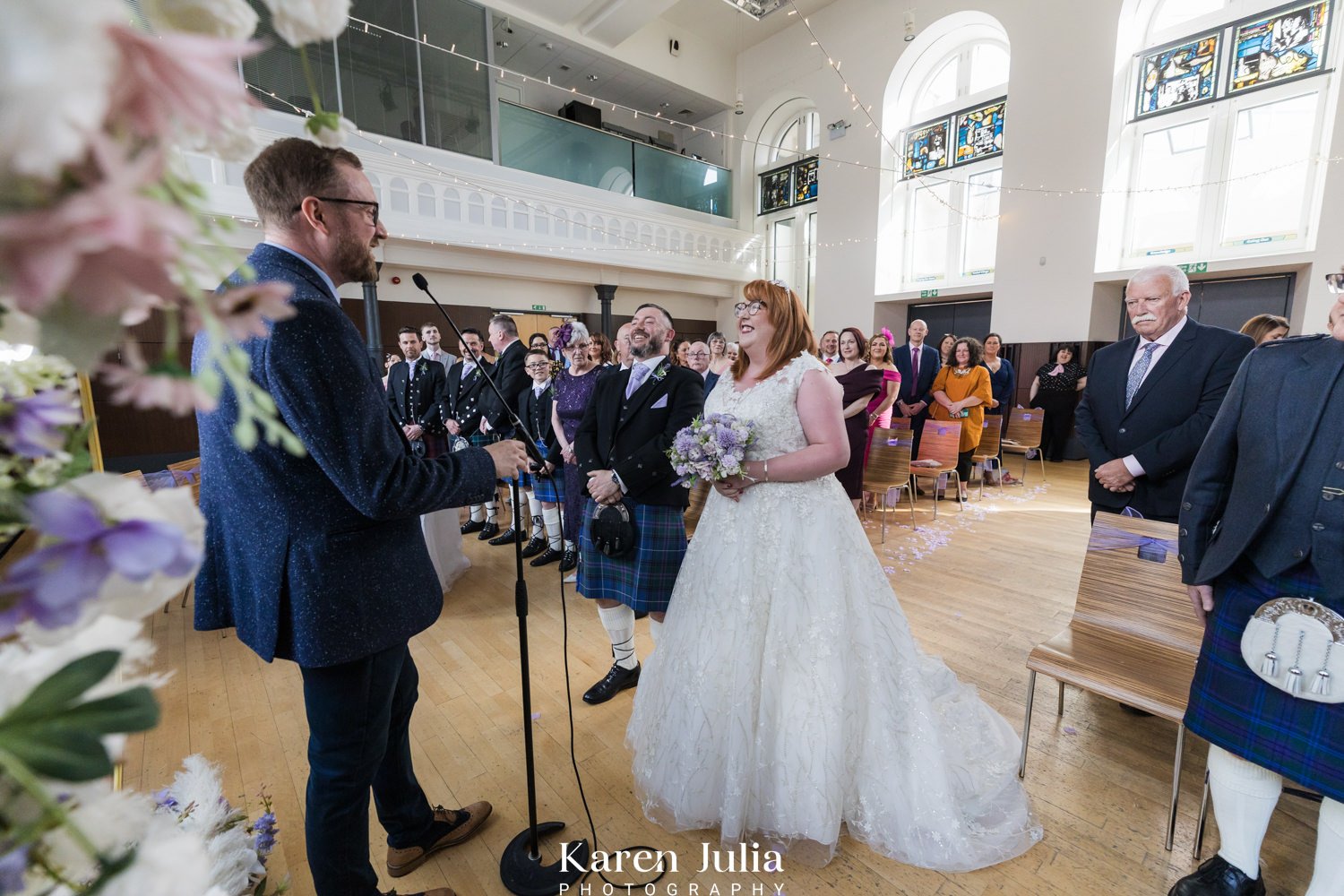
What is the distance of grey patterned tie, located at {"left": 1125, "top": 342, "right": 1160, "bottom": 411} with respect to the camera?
→ 2.31 meters

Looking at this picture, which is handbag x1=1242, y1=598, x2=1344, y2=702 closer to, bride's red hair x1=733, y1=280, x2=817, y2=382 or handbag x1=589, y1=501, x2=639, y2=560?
bride's red hair x1=733, y1=280, x2=817, y2=382

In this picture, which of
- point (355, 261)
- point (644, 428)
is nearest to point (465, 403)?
point (644, 428)

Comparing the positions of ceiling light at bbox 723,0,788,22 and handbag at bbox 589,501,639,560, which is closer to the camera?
handbag at bbox 589,501,639,560

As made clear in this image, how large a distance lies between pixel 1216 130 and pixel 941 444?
21.4ft

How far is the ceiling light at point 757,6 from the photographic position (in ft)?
31.8

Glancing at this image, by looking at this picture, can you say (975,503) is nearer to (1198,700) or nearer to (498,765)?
(1198,700)

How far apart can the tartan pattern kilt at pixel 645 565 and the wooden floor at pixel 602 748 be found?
52 cm

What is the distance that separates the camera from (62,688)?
0.28 m

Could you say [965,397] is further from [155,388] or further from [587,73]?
[587,73]

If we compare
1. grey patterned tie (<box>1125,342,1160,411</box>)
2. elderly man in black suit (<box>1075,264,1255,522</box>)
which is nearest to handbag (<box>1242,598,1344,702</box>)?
elderly man in black suit (<box>1075,264,1255,522</box>)

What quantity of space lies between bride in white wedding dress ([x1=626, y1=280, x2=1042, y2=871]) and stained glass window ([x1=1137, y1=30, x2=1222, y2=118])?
30.5 ft

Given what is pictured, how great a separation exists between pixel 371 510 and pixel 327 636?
0.30m

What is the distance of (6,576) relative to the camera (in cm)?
25

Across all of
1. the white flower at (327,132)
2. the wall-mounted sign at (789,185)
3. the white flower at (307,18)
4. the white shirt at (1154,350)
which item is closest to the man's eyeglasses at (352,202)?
the white flower at (327,132)
